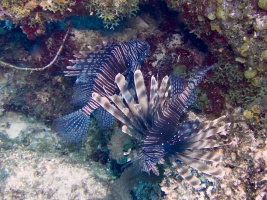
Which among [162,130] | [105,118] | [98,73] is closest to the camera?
[162,130]

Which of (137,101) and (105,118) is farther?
(105,118)

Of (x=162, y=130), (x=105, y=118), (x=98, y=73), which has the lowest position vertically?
(x=105, y=118)

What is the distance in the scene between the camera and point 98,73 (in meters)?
3.99

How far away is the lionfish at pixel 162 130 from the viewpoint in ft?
9.62

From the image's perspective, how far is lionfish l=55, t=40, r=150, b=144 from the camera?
13.0 feet

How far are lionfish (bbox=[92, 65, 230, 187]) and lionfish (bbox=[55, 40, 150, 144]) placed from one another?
850mm

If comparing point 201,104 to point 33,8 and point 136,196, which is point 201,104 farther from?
point 33,8

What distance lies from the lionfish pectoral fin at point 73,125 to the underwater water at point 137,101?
0.06ft

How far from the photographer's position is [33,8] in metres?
3.53

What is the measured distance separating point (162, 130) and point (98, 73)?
5.04 feet

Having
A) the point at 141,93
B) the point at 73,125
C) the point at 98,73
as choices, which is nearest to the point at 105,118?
the point at 73,125

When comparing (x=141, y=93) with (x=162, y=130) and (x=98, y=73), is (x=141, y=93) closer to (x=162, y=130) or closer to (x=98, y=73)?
(x=162, y=130)

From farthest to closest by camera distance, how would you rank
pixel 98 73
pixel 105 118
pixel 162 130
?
Answer: 1. pixel 105 118
2. pixel 98 73
3. pixel 162 130

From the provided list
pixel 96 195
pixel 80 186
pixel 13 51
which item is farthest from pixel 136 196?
pixel 13 51
